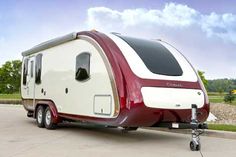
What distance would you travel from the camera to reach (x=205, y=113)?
31.5 feet

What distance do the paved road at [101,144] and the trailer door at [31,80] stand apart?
6.55 ft

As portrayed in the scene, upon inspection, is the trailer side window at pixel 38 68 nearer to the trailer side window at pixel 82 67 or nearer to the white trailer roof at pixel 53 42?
the white trailer roof at pixel 53 42

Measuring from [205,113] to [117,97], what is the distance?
91.4 inches

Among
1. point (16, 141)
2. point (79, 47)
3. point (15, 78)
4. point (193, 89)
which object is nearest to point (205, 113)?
point (193, 89)

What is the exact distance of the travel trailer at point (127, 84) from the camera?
8.71 m

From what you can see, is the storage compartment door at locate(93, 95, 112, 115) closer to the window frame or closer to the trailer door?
the trailer door

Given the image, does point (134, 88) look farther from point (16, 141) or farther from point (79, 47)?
point (16, 141)

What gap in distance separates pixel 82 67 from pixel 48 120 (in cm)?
280

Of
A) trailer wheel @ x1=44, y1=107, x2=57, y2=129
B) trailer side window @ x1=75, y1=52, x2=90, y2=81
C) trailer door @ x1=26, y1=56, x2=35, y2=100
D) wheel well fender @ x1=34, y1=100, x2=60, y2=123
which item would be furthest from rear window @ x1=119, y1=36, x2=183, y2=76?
trailer door @ x1=26, y1=56, x2=35, y2=100

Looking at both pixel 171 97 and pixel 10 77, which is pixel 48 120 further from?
pixel 10 77

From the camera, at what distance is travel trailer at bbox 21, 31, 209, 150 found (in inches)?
343

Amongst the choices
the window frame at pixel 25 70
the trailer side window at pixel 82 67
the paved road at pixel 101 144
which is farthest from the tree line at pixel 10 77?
the trailer side window at pixel 82 67

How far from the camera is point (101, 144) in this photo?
934 cm

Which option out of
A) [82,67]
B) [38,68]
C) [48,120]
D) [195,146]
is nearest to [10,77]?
[38,68]
